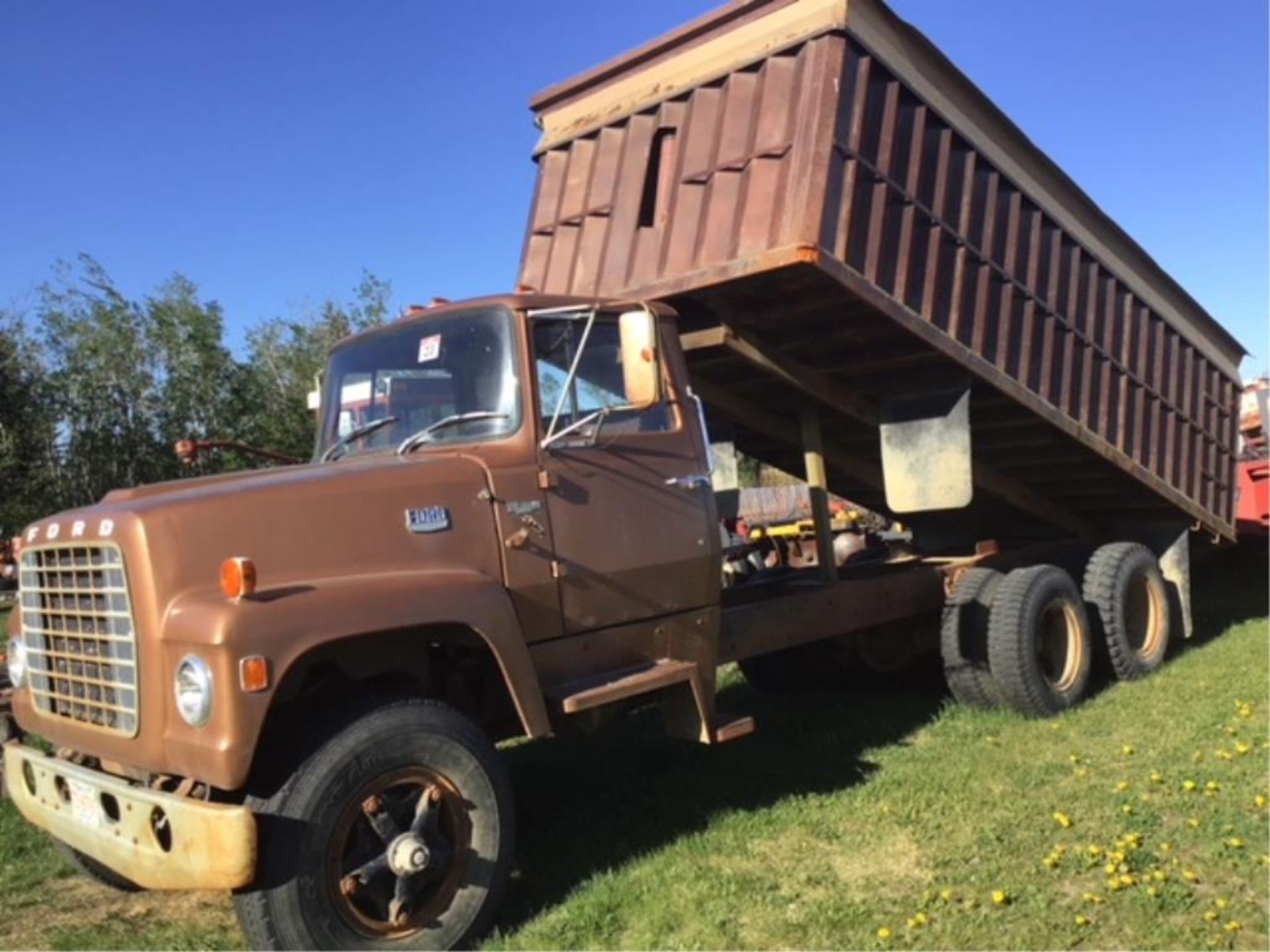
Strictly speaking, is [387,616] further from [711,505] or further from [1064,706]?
[1064,706]

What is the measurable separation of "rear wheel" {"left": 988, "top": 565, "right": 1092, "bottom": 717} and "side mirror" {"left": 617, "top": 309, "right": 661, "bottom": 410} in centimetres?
330

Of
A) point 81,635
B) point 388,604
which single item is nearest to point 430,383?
point 388,604

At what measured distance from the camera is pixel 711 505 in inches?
200

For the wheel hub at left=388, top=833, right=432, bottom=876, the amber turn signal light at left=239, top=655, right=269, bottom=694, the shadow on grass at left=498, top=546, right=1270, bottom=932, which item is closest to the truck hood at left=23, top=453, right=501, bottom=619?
the amber turn signal light at left=239, top=655, right=269, bottom=694

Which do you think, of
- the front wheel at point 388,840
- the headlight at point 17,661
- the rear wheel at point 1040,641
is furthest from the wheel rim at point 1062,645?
the headlight at point 17,661

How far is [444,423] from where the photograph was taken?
174 inches

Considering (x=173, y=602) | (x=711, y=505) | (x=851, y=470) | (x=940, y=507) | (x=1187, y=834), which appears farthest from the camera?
(x=851, y=470)

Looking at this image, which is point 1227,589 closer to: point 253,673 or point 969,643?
point 969,643

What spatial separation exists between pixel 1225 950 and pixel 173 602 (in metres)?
3.64

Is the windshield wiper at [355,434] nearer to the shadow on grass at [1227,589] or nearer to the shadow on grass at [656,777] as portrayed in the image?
the shadow on grass at [656,777]

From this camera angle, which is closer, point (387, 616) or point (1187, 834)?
point (387, 616)

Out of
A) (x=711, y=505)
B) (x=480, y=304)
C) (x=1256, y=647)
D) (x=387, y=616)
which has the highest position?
(x=480, y=304)

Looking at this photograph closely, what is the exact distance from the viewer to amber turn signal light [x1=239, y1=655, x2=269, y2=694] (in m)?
3.30

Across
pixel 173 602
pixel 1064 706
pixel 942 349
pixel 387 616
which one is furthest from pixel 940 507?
pixel 173 602
